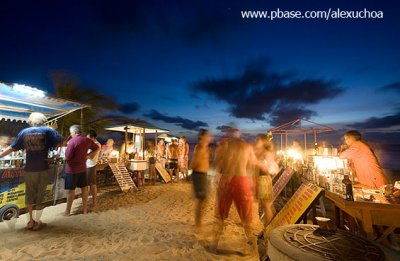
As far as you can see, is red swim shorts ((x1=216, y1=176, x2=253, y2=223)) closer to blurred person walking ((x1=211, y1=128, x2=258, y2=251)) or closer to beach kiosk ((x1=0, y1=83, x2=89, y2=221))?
blurred person walking ((x1=211, y1=128, x2=258, y2=251))

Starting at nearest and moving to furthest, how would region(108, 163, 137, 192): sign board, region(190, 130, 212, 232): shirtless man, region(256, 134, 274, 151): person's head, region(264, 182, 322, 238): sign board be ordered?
region(264, 182, 322, 238): sign board, region(190, 130, 212, 232): shirtless man, region(256, 134, 274, 151): person's head, region(108, 163, 137, 192): sign board

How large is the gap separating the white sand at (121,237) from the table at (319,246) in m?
1.11

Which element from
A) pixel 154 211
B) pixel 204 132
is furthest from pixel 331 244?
pixel 154 211

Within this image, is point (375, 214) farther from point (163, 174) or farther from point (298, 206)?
point (163, 174)

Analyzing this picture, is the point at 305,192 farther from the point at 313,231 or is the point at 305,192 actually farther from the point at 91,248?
the point at 91,248

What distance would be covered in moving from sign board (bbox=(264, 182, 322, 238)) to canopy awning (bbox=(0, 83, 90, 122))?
590 cm

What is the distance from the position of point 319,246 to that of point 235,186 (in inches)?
64.3

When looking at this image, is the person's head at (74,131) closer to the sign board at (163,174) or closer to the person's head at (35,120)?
the person's head at (35,120)

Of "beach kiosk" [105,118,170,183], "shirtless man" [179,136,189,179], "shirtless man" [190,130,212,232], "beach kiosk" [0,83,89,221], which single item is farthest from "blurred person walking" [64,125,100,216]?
"shirtless man" [179,136,189,179]

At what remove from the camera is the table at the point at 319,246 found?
2.24 metres

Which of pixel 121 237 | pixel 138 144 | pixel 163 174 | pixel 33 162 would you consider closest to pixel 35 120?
pixel 33 162

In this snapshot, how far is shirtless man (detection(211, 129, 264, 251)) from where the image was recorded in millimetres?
3887

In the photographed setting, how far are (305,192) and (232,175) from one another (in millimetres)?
1393

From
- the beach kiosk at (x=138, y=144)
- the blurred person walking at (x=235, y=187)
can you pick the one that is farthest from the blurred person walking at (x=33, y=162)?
the beach kiosk at (x=138, y=144)
